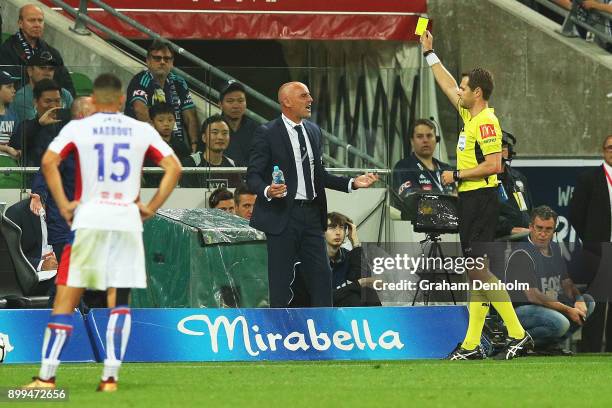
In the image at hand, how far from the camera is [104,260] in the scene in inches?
392

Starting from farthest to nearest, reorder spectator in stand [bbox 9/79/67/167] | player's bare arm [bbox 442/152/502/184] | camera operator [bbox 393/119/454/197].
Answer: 1. camera operator [bbox 393/119/454/197]
2. spectator in stand [bbox 9/79/67/167]
3. player's bare arm [bbox 442/152/502/184]

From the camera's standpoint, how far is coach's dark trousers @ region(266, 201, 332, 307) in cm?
1333

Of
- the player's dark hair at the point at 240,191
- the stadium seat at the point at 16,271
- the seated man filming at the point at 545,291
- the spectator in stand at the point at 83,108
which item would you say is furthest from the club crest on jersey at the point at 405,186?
the stadium seat at the point at 16,271

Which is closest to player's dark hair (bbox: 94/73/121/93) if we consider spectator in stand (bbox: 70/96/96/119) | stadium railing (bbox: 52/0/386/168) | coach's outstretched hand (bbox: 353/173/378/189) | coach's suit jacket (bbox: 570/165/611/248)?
spectator in stand (bbox: 70/96/96/119)

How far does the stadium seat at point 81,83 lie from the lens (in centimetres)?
1623

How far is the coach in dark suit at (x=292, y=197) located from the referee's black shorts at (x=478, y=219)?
1.00m

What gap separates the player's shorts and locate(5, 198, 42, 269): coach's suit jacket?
18.3ft

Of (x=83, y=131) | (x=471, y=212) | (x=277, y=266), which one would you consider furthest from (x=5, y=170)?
→ (x=83, y=131)

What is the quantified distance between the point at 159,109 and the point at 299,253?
141 inches

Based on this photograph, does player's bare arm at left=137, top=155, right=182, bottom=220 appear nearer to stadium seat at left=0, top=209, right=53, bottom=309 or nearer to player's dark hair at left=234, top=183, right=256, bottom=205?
stadium seat at left=0, top=209, right=53, bottom=309

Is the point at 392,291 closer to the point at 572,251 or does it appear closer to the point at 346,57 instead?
the point at 572,251

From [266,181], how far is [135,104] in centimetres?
318

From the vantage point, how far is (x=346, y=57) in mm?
20156

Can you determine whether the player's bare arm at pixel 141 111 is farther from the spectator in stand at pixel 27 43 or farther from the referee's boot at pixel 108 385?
the referee's boot at pixel 108 385
